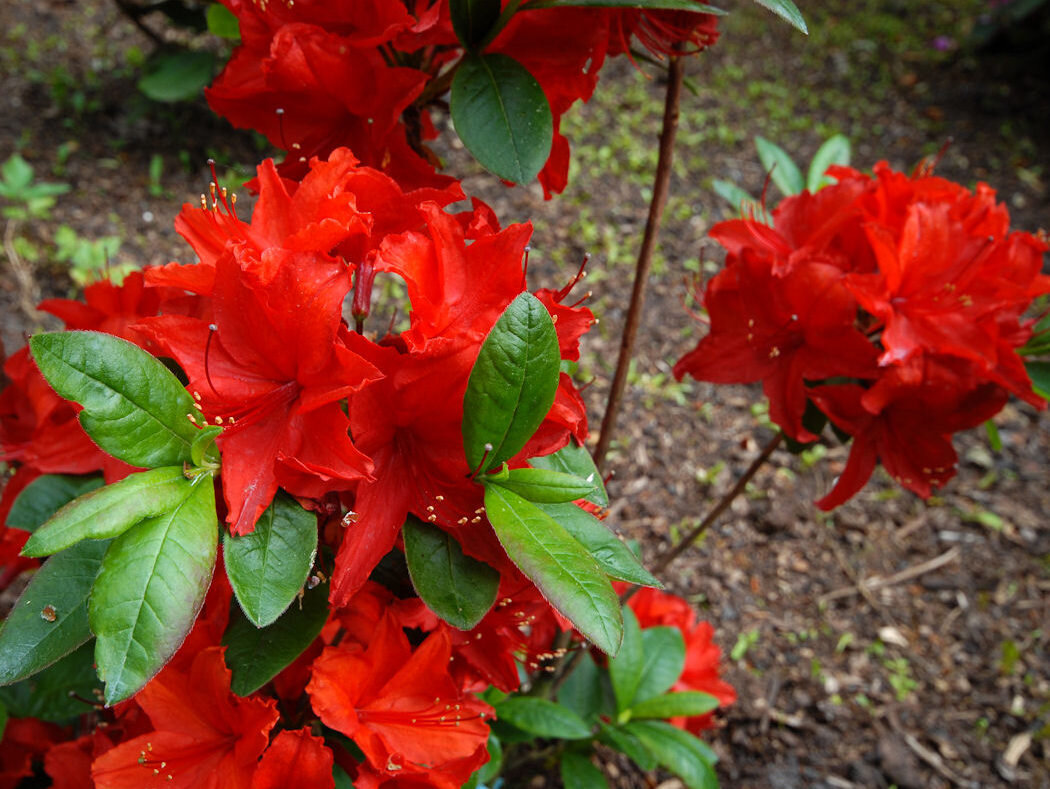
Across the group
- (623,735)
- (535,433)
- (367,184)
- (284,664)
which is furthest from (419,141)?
(623,735)

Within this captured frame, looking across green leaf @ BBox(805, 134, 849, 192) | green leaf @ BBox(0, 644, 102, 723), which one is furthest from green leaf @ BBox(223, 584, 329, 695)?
green leaf @ BBox(805, 134, 849, 192)

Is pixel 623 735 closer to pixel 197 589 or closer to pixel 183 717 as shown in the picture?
pixel 183 717

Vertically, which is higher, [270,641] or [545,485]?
[545,485]

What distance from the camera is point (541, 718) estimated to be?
1.26 meters

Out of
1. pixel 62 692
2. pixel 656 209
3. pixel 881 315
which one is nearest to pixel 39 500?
pixel 62 692

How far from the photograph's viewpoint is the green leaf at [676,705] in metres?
1.43

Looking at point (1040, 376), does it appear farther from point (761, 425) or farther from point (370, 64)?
point (761, 425)

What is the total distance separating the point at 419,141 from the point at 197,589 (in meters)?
0.60

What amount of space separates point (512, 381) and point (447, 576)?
188mm

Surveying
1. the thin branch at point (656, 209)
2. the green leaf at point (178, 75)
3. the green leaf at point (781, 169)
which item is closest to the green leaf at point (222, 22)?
the thin branch at point (656, 209)

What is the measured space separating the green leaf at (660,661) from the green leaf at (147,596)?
105 cm

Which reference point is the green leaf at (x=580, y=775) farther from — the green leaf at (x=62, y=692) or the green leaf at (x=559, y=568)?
the green leaf at (x=559, y=568)

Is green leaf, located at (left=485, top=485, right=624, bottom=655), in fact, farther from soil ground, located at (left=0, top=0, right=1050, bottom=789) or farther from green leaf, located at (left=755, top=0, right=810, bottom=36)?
soil ground, located at (left=0, top=0, right=1050, bottom=789)

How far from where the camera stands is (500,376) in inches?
24.9
